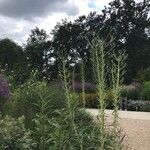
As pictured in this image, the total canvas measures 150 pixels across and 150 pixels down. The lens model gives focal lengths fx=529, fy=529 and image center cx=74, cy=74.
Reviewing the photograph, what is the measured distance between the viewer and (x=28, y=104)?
1191cm

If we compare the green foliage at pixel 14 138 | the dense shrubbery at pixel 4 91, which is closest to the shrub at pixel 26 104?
the dense shrubbery at pixel 4 91

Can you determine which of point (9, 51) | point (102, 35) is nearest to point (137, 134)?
point (102, 35)

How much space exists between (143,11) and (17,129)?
42545 millimetres

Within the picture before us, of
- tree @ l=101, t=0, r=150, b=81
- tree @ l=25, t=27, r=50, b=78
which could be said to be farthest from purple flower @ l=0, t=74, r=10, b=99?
tree @ l=101, t=0, r=150, b=81

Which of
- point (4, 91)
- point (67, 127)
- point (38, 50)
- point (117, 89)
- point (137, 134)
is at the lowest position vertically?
point (137, 134)

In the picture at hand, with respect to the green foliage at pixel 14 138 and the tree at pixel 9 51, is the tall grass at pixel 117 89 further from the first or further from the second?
the tree at pixel 9 51

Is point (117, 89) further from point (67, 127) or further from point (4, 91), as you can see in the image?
point (4, 91)

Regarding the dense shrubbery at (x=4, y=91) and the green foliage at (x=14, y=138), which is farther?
the dense shrubbery at (x=4, y=91)

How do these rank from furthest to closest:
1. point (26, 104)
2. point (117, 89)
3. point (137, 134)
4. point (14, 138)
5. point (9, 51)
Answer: point (9, 51) < point (137, 134) < point (26, 104) < point (14, 138) < point (117, 89)

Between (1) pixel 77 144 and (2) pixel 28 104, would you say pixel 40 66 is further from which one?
(1) pixel 77 144

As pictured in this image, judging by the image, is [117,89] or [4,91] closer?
[117,89]

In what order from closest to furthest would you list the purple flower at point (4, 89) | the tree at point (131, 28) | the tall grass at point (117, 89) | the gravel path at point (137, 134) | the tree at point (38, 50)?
the tall grass at point (117, 89)
the gravel path at point (137, 134)
the purple flower at point (4, 89)
the tree at point (38, 50)
the tree at point (131, 28)

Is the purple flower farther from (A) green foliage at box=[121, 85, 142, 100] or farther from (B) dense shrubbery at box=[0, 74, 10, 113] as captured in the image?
(A) green foliage at box=[121, 85, 142, 100]

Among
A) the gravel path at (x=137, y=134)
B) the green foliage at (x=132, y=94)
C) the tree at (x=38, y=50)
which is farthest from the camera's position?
the tree at (x=38, y=50)
